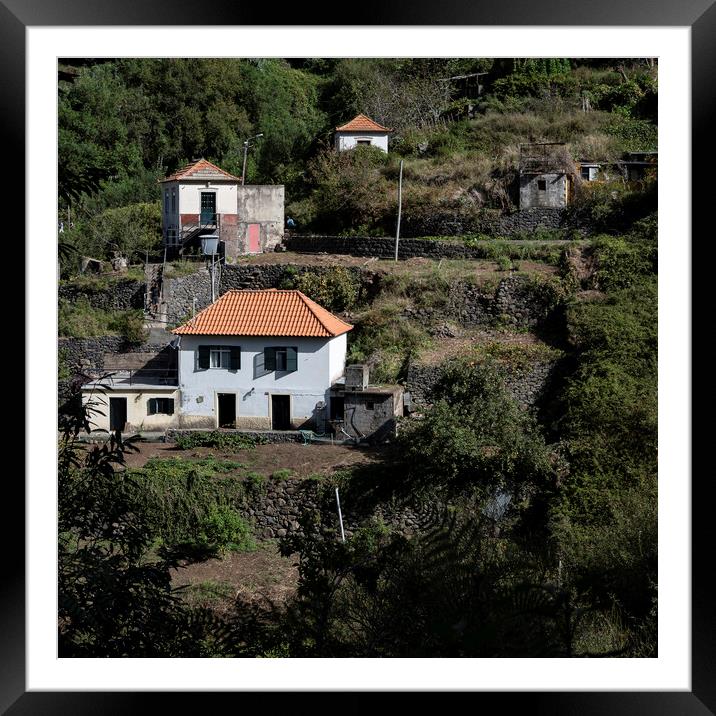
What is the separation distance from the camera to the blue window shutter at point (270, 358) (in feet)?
43.5

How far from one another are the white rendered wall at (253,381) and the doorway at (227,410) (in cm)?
8

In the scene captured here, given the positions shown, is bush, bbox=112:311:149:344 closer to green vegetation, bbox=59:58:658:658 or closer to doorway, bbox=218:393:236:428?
green vegetation, bbox=59:58:658:658

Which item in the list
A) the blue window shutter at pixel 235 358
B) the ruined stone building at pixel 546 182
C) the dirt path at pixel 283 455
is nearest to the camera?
the dirt path at pixel 283 455

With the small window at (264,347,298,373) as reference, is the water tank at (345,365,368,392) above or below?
below

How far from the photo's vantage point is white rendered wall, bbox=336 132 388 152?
71.3ft

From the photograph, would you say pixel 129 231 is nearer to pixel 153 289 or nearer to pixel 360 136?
pixel 153 289

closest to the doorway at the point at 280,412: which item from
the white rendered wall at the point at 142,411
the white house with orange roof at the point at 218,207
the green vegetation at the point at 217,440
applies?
the green vegetation at the point at 217,440

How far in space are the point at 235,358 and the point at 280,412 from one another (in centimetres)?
96

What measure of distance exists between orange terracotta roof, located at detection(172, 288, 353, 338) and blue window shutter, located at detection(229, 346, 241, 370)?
210mm

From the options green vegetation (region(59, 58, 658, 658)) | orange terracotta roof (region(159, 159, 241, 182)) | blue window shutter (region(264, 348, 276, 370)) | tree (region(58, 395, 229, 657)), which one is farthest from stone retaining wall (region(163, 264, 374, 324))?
tree (region(58, 395, 229, 657))

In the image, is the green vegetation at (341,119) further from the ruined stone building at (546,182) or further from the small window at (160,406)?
the small window at (160,406)
